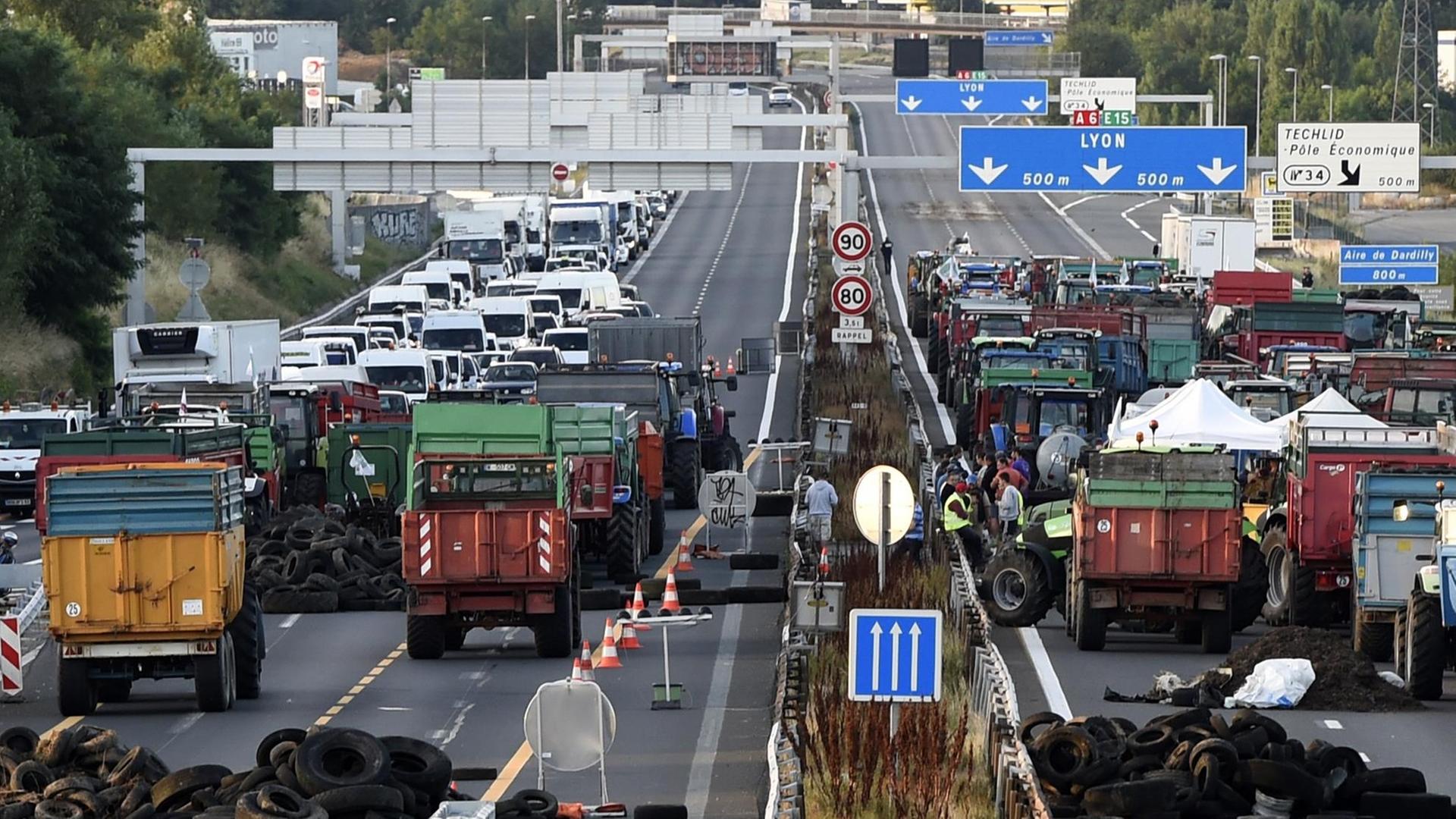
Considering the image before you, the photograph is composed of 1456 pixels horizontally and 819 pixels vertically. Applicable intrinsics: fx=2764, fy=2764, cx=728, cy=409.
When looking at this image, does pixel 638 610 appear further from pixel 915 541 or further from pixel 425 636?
pixel 915 541

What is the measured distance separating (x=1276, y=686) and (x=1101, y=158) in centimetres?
3697

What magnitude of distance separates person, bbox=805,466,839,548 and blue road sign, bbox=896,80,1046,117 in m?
51.6

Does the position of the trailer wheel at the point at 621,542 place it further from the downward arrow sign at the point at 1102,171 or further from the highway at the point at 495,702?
the downward arrow sign at the point at 1102,171

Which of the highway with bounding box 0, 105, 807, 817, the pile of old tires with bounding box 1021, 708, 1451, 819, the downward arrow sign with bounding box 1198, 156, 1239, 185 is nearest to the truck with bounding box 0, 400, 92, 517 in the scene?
the highway with bounding box 0, 105, 807, 817

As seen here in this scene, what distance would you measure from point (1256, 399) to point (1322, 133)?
82.0 feet

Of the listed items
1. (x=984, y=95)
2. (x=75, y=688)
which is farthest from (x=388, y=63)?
(x=75, y=688)

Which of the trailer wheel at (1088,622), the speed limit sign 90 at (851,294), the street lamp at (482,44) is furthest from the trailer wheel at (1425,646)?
the street lamp at (482,44)

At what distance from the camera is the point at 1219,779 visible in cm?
1700

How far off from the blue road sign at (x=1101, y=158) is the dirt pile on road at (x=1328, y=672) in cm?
3492

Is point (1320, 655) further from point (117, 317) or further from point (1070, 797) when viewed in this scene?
point (117, 317)

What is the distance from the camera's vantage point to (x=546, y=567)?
2533 centimetres

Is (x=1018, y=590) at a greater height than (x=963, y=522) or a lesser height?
lesser

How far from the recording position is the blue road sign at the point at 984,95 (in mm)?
82375

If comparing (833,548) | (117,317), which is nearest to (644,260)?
(117,317)
